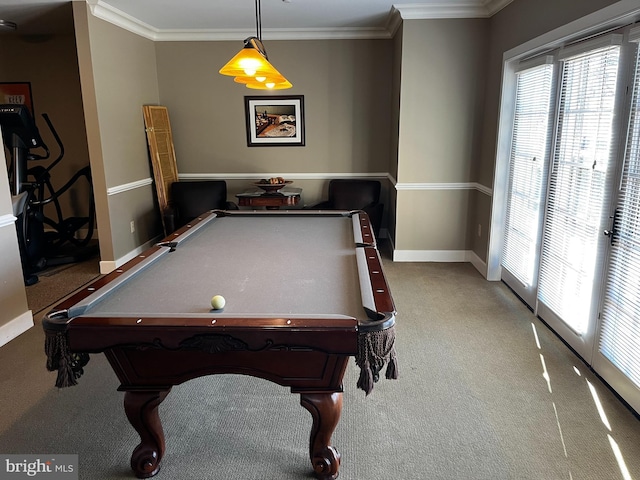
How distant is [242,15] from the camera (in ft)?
15.4

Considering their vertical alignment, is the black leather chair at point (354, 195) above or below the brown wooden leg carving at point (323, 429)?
above

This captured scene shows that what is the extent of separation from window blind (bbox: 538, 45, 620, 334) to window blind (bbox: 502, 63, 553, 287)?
0.20 metres

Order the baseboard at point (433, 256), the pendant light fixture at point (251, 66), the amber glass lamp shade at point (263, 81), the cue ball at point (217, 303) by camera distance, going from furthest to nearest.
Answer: the baseboard at point (433, 256) → the amber glass lamp shade at point (263, 81) → the pendant light fixture at point (251, 66) → the cue ball at point (217, 303)

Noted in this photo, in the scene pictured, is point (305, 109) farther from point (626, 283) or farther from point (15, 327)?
point (626, 283)

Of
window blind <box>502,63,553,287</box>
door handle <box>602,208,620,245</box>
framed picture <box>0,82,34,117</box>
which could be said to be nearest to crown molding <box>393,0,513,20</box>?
window blind <box>502,63,553,287</box>

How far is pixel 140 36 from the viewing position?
5.10 m

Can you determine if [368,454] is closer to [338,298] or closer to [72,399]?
[338,298]

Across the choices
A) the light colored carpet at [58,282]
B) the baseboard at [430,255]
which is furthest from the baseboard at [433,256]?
the light colored carpet at [58,282]

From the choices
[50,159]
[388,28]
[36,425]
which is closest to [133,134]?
[50,159]

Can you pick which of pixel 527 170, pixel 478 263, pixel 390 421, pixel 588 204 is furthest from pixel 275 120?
pixel 390 421

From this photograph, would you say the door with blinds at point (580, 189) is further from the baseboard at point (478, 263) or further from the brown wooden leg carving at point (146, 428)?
the brown wooden leg carving at point (146, 428)

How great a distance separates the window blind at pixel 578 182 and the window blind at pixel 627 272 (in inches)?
6.5

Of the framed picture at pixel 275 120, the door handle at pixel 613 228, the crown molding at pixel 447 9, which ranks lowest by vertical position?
the door handle at pixel 613 228

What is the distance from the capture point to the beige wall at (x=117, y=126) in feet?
13.8
